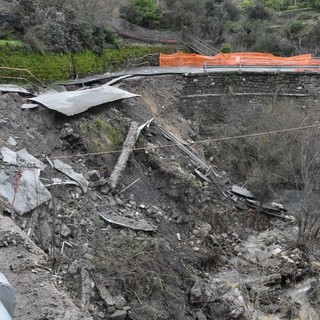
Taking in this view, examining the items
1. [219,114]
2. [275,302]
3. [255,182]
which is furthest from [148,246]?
[219,114]

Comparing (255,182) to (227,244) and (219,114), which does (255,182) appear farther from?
(219,114)

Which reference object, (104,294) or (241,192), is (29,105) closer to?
(104,294)

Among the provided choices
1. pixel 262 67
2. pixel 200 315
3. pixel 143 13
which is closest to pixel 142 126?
pixel 200 315

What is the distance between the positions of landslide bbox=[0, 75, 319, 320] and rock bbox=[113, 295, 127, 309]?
0.06ft

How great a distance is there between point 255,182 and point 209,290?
5.24 meters

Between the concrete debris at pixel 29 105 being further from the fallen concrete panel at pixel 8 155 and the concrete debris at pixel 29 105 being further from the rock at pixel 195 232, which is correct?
the rock at pixel 195 232

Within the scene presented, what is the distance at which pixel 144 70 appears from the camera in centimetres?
1992

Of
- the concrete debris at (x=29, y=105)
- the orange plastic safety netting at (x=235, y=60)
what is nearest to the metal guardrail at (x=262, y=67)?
the orange plastic safety netting at (x=235, y=60)

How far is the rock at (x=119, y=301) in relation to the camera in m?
7.51

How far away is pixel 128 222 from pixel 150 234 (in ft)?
1.87

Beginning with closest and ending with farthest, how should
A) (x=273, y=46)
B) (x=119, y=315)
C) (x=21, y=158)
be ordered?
(x=119, y=315)
(x=21, y=158)
(x=273, y=46)

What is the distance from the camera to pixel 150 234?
9.77 metres

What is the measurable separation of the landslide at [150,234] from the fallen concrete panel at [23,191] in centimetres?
17

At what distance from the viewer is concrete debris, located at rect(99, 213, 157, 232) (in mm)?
9391
